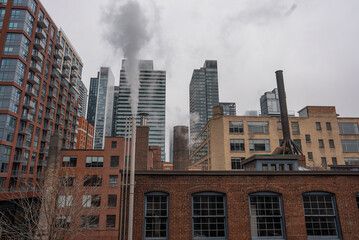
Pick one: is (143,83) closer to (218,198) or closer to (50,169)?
(50,169)

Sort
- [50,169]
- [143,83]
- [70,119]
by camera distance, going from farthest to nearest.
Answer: [143,83], [70,119], [50,169]

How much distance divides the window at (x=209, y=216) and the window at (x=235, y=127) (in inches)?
1270

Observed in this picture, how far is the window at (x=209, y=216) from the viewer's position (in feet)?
41.2

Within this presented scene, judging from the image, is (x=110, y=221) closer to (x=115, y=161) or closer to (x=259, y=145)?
(x=115, y=161)

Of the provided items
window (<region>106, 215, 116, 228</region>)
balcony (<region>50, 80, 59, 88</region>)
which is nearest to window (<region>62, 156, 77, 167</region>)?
window (<region>106, 215, 116, 228</region>)

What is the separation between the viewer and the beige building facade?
43531mm

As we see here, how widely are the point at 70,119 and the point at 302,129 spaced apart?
6189cm

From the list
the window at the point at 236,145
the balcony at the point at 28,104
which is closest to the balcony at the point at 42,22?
the balcony at the point at 28,104

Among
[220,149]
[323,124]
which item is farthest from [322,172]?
[323,124]

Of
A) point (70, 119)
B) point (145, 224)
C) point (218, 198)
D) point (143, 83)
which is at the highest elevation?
point (143, 83)

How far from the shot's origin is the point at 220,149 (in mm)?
43969

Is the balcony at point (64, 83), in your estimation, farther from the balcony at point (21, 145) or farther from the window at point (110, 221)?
the window at point (110, 221)

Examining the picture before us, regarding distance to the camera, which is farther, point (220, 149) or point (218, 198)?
point (220, 149)

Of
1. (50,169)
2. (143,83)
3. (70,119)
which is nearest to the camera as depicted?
(50,169)
